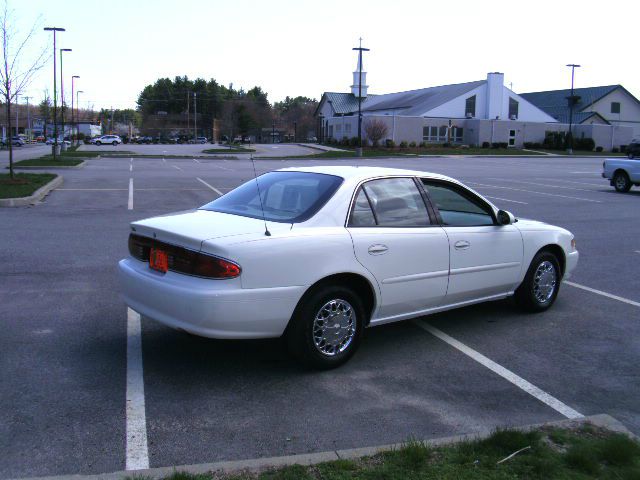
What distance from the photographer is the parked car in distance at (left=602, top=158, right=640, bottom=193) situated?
21766 millimetres

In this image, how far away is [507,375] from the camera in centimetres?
500

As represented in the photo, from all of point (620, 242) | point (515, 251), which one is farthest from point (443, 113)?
point (515, 251)

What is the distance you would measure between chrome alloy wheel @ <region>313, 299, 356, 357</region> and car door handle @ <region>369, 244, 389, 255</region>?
47 cm

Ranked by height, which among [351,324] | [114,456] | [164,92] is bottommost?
[114,456]

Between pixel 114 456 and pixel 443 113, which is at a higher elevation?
pixel 443 113

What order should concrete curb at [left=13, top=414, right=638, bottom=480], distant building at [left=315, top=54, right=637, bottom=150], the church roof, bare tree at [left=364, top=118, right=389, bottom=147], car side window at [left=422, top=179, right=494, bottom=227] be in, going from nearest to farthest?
concrete curb at [left=13, top=414, right=638, bottom=480] < car side window at [left=422, top=179, right=494, bottom=227] < bare tree at [left=364, top=118, right=389, bottom=147] < distant building at [left=315, top=54, right=637, bottom=150] < the church roof

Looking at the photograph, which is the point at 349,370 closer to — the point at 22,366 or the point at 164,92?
the point at 22,366

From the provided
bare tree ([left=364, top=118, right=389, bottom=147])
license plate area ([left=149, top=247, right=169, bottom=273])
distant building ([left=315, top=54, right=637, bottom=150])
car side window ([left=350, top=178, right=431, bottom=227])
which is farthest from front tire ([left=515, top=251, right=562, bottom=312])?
distant building ([left=315, top=54, right=637, bottom=150])

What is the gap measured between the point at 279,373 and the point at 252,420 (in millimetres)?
829

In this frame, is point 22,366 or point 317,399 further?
point 22,366

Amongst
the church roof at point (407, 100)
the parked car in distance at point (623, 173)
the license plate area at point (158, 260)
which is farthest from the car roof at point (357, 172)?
the church roof at point (407, 100)

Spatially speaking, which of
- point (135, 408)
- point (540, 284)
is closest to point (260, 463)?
point (135, 408)

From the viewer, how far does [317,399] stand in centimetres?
445

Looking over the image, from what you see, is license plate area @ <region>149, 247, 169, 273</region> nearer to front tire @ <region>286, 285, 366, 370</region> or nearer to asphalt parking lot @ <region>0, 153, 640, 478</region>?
asphalt parking lot @ <region>0, 153, 640, 478</region>
